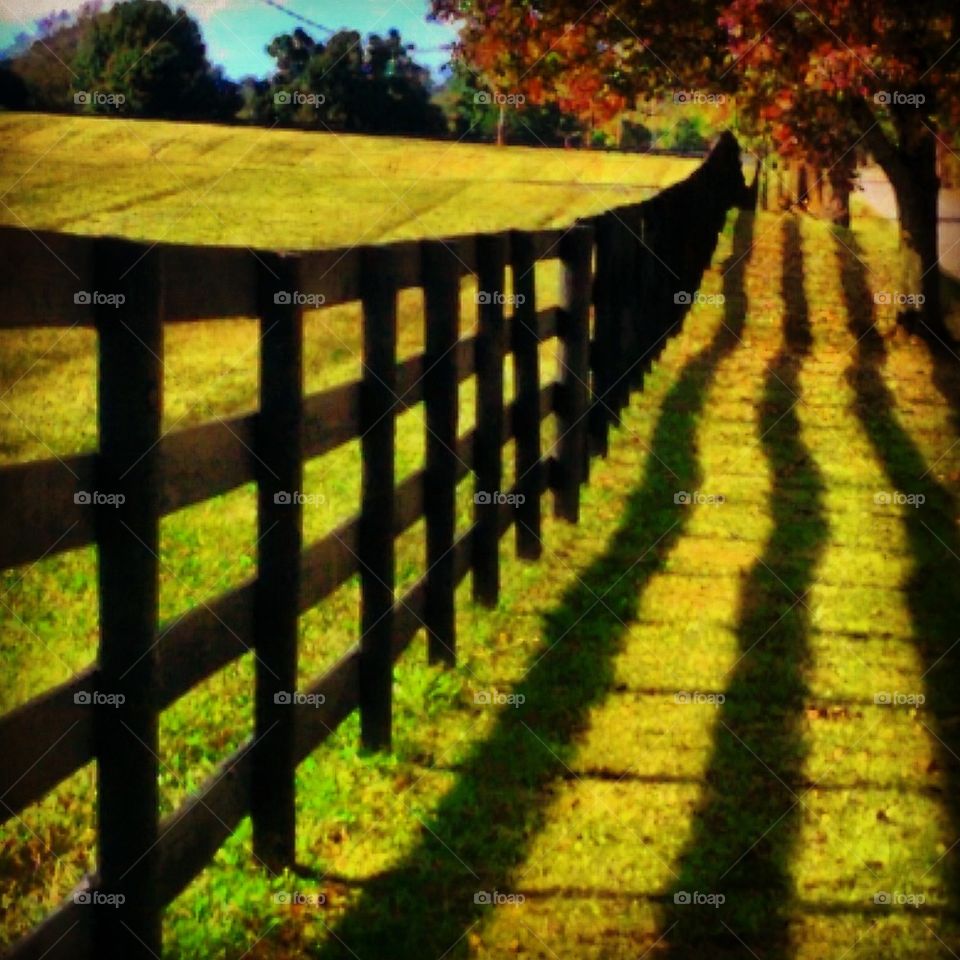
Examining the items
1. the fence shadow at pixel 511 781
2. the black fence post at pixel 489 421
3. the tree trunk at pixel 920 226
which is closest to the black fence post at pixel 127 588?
the fence shadow at pixel 511 781

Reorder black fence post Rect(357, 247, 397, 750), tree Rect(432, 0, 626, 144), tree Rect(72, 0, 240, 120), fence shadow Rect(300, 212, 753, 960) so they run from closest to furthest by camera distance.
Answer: fence shadow Rect(300, 212, 753, 960) → black fence post Rect(357, 247, 397, 750) → tree Rect(432, 0, 626, 144) → tree Rect(72, 0, 240, 120)

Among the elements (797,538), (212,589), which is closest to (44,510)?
(212,589)

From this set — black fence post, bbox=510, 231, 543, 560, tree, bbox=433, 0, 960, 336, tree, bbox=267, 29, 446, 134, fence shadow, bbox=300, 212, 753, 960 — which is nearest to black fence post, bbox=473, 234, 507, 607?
fence shadow, bbox=300, 212, 753, 960

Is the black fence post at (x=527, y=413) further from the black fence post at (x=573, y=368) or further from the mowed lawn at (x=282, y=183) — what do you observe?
the mowed lawn at (x=282, y=183)

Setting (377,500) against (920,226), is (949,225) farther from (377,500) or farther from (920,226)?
(377,500)

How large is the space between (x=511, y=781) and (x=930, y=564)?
399 centimetres

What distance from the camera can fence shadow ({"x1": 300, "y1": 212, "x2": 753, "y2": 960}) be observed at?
422cm

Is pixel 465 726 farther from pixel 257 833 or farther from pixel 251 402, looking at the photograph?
pixel 251 402

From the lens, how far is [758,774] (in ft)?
17.8

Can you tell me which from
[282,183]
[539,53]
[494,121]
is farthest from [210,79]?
[494,121]

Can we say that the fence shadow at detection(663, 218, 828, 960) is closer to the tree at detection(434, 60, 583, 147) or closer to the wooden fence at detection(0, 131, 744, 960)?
the wooden fence at detection(0, 131, 744, 960)

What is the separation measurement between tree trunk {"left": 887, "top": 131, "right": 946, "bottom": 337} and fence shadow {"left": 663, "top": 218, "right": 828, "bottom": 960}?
881 cm

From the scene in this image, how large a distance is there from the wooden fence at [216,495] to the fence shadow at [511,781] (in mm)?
399

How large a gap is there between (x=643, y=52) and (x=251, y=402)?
7.16m
